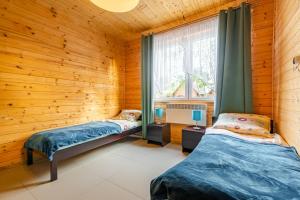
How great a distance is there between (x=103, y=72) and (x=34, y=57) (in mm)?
1471

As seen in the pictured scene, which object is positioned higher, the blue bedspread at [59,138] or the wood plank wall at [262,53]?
the wood plank wall at [262,53]

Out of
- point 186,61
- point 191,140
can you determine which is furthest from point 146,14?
point 191,140

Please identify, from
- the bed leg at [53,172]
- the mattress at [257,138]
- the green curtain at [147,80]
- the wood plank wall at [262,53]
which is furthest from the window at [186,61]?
the bed leg at [53,172]

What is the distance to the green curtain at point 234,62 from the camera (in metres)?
2.60

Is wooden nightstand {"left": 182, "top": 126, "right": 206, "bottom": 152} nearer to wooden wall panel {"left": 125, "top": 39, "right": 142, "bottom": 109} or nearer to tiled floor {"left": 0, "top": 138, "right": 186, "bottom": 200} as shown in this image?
tiled floor {"left": 0, "top": 138, "right": 186, "bottom": 200}

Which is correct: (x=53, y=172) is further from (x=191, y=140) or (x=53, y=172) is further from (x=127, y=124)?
(x=191, y=140)

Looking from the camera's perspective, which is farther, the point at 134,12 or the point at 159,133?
the point at 159,133

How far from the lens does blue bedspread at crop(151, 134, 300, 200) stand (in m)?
0.88

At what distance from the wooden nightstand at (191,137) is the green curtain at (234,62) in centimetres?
49

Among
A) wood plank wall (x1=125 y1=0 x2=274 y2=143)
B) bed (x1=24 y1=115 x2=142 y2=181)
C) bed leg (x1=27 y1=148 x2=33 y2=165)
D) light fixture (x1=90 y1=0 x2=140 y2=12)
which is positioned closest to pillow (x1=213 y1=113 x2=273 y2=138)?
wood plank wall (x1=125 y1=0 x2=274 y2=143)

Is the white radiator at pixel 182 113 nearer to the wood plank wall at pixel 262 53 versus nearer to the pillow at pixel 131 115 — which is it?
the pillow at pixel 131 115

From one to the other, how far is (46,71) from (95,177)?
1980 mm

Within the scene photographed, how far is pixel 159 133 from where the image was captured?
3.39 m

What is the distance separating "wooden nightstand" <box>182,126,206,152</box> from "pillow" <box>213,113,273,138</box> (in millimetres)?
491
